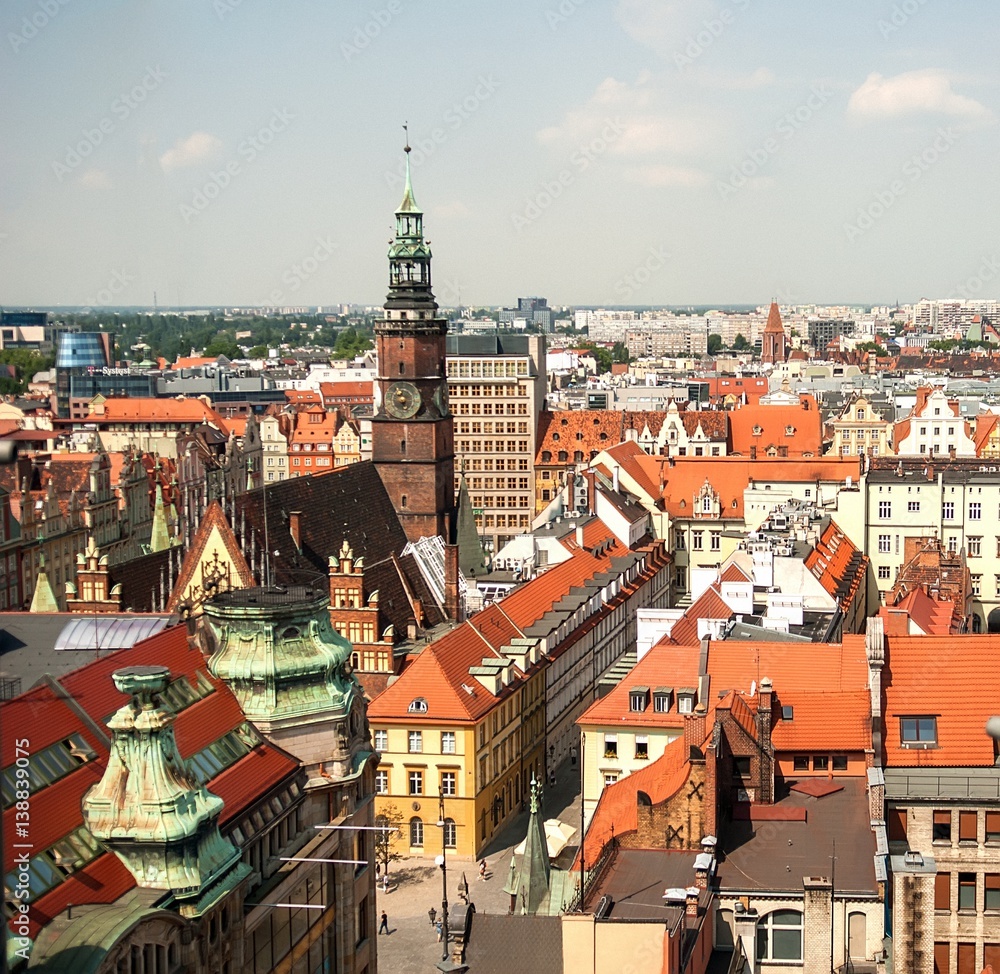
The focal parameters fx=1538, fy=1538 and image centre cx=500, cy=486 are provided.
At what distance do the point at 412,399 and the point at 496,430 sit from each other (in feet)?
167

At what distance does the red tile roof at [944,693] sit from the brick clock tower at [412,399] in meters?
45.1

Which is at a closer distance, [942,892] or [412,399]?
[942,892]

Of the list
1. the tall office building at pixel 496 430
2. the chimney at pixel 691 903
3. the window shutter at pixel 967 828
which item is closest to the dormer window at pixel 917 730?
the window shutter at pixel 967 828

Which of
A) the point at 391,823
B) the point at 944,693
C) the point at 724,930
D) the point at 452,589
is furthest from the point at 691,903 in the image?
the point at 452,589

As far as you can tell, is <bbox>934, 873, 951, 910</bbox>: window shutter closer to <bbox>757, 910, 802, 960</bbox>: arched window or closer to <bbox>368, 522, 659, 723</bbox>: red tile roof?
<bbox>757, 910, 802, 960</bbox>: arched window

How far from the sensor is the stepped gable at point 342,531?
73812mm

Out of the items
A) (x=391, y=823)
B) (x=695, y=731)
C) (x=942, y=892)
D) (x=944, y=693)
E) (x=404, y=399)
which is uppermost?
(x=404, y=399)

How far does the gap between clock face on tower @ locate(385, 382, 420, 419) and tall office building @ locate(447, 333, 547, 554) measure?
49.3m

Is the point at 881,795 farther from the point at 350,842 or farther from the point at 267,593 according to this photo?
the point at 267,593

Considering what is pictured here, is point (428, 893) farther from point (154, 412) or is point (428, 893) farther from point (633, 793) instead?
point (154, 412)

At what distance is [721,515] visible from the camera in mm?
112375

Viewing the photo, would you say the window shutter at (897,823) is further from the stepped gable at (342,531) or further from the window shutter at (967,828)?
the stepped gable at (342,531)

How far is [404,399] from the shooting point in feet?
298

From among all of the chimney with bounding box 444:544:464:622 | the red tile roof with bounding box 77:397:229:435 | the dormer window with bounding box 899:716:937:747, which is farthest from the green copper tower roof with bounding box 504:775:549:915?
the red tile roof with bounding box 77:397:229:435
